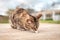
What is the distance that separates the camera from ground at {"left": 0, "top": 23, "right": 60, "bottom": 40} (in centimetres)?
135

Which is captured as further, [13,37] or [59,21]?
[59,21]

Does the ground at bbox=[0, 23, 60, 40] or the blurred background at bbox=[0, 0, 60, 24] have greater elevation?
the blurred background at bbox=[0, 0, 60, 24]

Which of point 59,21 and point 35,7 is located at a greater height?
point 35,7

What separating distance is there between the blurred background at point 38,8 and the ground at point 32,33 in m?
0.07

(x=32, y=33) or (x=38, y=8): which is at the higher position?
(x=38, y=8)

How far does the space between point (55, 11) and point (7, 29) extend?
0.59 metres

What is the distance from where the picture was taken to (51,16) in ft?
4.75

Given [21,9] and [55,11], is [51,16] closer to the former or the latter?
[55,11]

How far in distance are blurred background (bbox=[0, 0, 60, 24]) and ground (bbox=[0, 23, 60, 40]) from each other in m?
0.07

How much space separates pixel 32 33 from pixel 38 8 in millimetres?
297

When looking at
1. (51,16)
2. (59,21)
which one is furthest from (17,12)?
(59,21)

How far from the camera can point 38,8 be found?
1434 millimetres

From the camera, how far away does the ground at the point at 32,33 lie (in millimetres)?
1352

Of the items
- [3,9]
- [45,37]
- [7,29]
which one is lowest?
[45,37]
